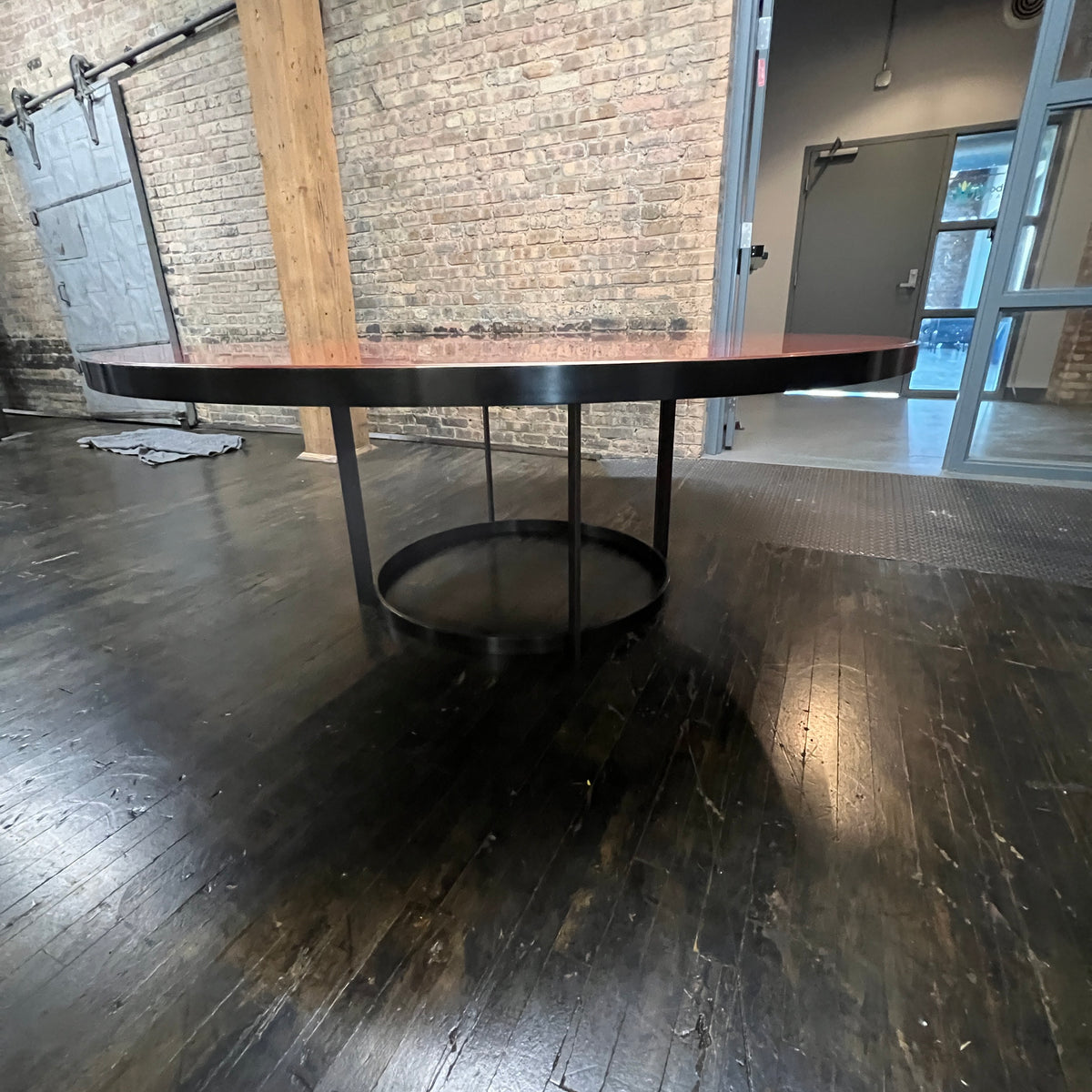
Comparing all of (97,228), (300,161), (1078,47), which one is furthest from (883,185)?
(97,228)

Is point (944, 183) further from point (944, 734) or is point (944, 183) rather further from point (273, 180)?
point (944, 734)

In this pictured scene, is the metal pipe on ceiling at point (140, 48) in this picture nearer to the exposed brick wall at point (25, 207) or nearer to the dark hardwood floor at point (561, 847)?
the exposed brick wall at point (25, 207)

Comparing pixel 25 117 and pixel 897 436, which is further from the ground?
pixel 25 117

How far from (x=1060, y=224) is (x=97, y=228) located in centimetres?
651

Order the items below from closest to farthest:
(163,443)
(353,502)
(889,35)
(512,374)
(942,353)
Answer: (512,374) → (353,502) → (163,443) → (889,35) → (942,353)

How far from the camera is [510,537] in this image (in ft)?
7.82

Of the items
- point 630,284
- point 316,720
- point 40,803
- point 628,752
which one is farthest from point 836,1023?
point 630,284

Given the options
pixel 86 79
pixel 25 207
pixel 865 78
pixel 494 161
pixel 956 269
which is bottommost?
pixel 956 269

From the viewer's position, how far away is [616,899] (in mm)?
967

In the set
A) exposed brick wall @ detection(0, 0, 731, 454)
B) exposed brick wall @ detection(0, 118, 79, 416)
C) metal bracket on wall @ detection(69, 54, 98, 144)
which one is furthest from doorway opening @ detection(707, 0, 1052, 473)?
exposed brick wall @ detection(0, 118, 79, 416)

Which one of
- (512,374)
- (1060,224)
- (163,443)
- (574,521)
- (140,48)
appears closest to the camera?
(512,374)

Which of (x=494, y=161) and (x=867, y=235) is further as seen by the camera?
(x=867, y=235)

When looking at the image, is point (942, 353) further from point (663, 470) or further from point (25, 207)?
point (25, 207)

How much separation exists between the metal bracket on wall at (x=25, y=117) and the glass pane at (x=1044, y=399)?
277 inches
